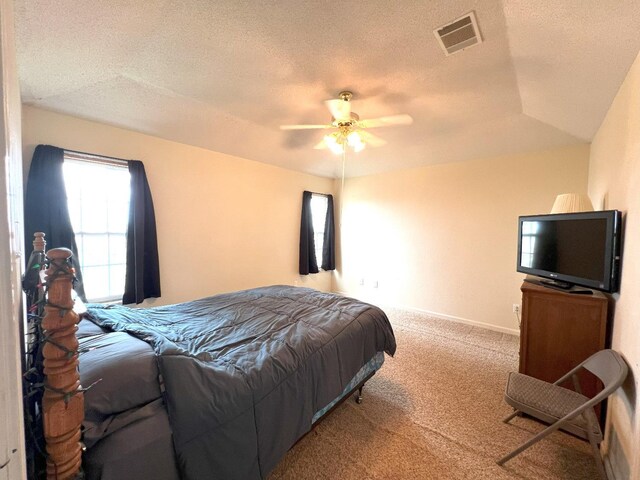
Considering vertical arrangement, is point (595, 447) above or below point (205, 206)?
below

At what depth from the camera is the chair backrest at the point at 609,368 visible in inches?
48.8

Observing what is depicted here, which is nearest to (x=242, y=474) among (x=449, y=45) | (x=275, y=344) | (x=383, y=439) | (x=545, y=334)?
(x=275, y=344)

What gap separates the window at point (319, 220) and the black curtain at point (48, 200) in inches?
133

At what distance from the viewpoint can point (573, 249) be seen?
1.93m

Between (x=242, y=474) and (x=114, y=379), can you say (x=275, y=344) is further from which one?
(x=114, y=379)

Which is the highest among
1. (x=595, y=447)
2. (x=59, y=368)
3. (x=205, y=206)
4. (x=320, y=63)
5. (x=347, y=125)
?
(x=320, y=63)

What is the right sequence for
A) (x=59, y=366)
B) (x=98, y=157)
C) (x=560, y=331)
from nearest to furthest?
(x=59, y=366) → (x=560, y=331) → (x=98, y=157)

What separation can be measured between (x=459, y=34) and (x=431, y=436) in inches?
102

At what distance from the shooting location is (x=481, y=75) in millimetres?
2018

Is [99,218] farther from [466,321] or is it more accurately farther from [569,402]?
[466,321]

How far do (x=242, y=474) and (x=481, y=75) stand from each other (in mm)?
2946

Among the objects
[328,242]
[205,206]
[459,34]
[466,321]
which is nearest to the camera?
[459,34]

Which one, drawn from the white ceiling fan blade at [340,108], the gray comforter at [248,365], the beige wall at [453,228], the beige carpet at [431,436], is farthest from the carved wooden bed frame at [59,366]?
the beige wall at [453,228]

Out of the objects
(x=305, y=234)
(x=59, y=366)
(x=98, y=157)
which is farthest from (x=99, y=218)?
(x=305, y=234)
